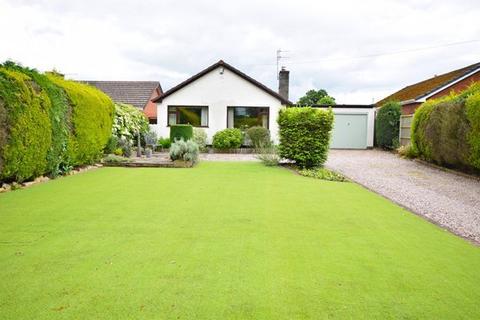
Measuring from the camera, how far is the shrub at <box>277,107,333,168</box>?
1315 cm

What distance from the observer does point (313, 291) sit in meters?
3.15

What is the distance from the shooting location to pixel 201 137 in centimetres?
2111

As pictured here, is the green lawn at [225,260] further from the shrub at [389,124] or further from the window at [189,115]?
the shrub at [389,124]

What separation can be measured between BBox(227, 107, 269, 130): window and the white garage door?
592 centimetres

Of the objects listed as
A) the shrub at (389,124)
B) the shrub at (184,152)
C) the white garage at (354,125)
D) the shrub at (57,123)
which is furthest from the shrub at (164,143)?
the shrub at (389,124)

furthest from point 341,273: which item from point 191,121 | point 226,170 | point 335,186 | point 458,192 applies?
point 191,121

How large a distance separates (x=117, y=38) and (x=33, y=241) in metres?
16.3

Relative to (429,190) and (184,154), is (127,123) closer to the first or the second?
(184,154)

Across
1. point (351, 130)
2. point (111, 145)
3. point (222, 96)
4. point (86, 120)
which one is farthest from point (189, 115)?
point (351, 130)

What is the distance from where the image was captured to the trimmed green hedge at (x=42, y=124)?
7496mm

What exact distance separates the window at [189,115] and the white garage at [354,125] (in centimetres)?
823

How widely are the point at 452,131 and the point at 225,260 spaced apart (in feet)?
37.5

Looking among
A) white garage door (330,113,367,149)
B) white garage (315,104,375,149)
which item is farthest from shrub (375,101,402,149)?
white garage door (330,113,367,149)

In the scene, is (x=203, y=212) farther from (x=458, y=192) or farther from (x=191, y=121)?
(x=191, y=121)
